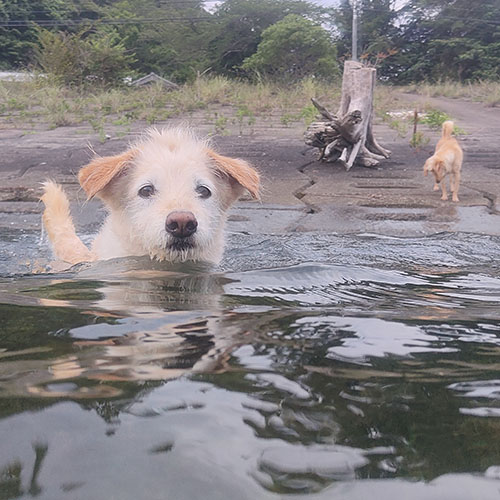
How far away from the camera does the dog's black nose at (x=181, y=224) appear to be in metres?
3.35

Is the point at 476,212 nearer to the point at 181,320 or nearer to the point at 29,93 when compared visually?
the point at 181,320

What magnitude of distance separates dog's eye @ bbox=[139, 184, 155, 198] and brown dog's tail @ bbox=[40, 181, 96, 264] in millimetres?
988

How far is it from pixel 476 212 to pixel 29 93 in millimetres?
16274

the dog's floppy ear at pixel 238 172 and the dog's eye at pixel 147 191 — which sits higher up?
the dog's floppy ear at pixel 238 172

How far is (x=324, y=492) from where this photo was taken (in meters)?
0.84

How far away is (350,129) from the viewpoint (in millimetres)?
10016

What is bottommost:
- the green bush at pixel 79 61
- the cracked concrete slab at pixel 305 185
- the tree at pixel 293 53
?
the cracked concrete slab at pixel 305 185

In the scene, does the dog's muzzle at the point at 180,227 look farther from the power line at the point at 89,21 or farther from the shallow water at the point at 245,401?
the power line at the point at 89,21

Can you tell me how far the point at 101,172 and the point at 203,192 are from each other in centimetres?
70

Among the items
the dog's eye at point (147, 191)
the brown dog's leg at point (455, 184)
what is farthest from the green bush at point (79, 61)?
the dog's eye at point (147, 191)

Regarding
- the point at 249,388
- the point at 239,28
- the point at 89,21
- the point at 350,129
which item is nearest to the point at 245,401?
the point at 249,388

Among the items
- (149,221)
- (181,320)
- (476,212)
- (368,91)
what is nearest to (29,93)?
(368,91)

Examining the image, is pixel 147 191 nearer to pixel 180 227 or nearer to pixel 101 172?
pixel 101 172

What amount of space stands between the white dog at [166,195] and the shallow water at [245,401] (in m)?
1.39
